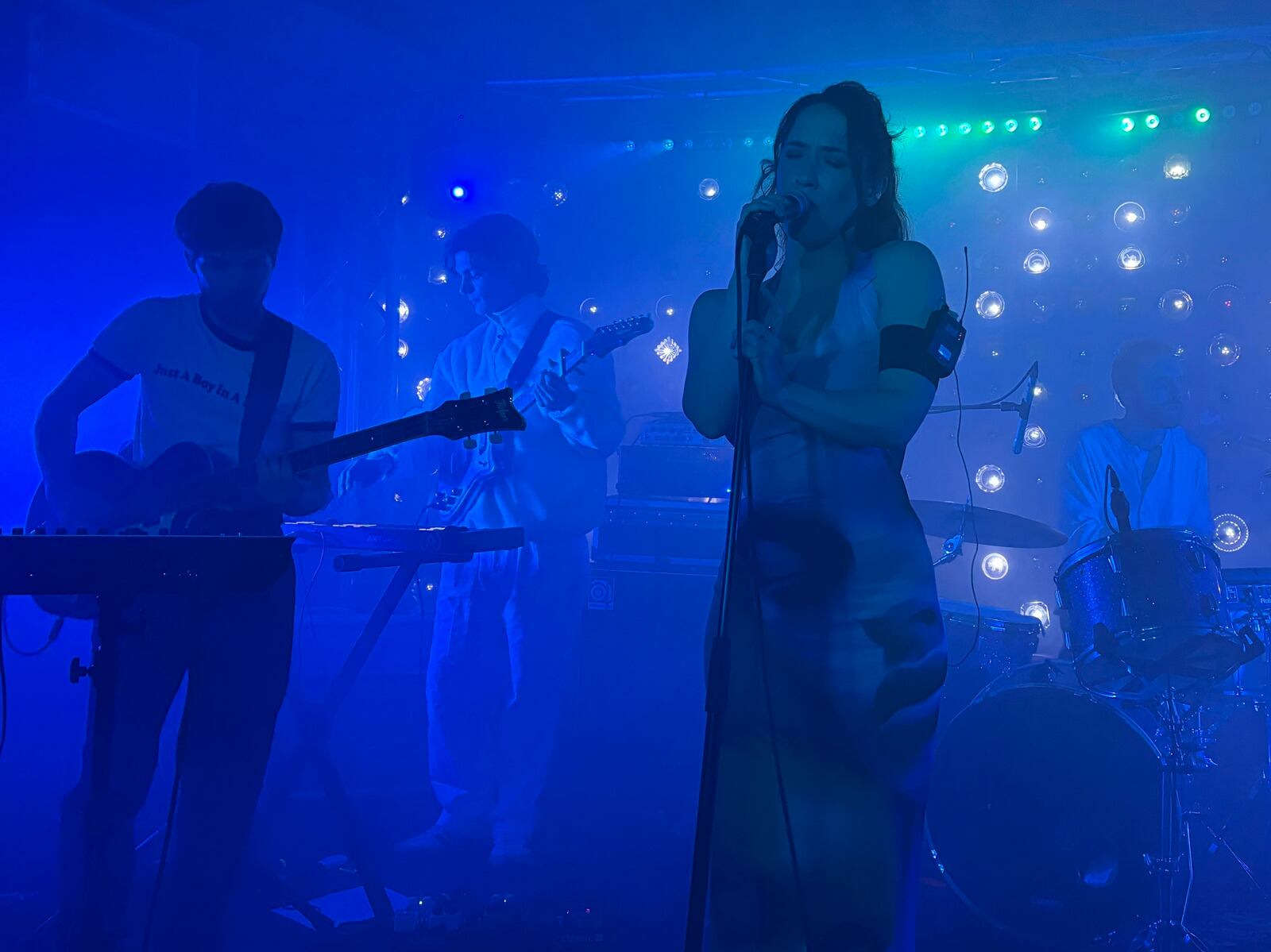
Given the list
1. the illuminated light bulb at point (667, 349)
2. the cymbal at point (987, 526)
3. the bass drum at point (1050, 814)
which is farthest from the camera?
the illuminated light bulb at point (667, 349)

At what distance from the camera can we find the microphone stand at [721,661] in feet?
4.50

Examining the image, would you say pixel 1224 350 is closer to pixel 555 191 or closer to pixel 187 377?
pixel 555 191

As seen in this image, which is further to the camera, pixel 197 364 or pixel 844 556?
pixel 197 364

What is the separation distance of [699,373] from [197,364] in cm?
188

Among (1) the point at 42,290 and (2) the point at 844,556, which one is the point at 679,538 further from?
(1) the point at 42,290

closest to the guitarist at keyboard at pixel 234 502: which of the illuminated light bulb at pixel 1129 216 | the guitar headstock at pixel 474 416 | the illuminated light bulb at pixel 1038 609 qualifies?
the guitar headstock at pixel 474 416

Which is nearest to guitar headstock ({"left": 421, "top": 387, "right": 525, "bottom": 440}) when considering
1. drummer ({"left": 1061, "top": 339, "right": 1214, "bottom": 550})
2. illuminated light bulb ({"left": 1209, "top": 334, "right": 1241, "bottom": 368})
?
drummer ({"left": 1061, "top": 339, "right": 1214, "bottom": 550})

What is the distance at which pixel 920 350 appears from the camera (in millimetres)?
1624

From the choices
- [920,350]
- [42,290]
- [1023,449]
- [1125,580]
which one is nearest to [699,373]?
[920,350]

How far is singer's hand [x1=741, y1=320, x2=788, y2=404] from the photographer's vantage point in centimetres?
154

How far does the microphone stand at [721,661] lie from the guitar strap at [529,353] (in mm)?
3462

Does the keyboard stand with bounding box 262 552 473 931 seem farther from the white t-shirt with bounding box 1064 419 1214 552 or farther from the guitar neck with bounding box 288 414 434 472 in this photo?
the white t-shirt with bounding box 1064 419 1214 552

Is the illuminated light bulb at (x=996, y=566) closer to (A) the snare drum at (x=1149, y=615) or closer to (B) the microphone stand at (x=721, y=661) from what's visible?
(A) the snare drum at (x=1149, y=615)

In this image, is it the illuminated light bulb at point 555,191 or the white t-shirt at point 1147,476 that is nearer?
the white t-shirt at point 1147,476
